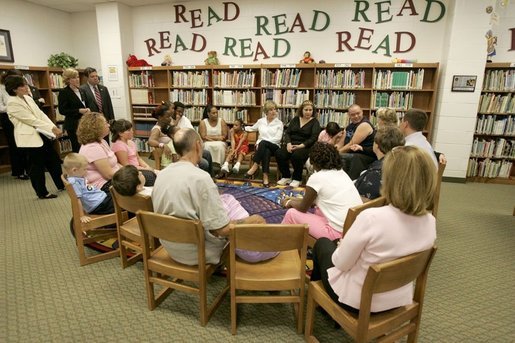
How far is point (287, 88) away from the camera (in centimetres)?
566

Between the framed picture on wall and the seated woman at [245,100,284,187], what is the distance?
504 centimetres

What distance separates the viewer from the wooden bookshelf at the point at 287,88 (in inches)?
205

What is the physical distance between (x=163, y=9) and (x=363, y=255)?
260 inches

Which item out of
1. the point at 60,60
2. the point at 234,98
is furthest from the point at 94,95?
the point at 234,98

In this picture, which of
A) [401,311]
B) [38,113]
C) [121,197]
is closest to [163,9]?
[38,113]

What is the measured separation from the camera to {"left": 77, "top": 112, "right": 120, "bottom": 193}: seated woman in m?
2.80

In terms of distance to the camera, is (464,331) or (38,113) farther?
(38,113)

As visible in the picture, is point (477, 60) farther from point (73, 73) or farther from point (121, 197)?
point (73, 73)

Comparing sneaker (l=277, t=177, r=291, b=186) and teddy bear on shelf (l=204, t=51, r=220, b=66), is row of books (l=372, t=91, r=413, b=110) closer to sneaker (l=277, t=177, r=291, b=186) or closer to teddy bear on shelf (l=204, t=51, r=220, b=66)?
sneaker (l=277, t=177, r=291, b=186)

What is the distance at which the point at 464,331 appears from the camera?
75.9 inches

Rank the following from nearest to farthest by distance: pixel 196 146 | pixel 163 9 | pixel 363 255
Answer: pixel 363 255
pixel 196 146
pixel 163 9

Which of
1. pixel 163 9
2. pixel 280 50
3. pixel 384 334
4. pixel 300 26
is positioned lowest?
pixel 384 334

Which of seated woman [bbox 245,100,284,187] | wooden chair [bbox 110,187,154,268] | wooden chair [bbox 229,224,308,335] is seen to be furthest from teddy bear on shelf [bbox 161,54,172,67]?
wooden chair [bbox 229,224,308,335]

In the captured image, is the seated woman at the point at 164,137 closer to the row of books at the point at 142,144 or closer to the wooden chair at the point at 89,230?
the wooden chair at the point at 89,230
